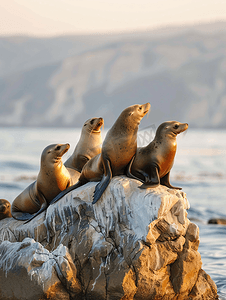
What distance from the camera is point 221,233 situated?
38.8 ft

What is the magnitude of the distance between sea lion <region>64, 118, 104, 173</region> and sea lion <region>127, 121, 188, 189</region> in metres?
1.39

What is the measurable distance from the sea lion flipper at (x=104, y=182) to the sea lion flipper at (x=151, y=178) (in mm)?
429

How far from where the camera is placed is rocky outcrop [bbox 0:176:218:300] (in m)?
5.07

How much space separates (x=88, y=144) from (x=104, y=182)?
166cm

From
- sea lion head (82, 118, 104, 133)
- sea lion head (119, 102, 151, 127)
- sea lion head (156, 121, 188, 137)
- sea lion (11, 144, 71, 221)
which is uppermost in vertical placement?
sea lion head (119, 102, 151, 127)

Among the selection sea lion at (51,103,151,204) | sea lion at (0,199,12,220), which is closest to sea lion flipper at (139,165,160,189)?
sea lion at (51,103,151,204)

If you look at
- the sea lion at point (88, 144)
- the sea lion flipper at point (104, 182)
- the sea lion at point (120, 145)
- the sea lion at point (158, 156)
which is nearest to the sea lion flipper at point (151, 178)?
the sea lion at point (158, 156)

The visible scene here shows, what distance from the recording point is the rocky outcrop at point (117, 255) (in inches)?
199

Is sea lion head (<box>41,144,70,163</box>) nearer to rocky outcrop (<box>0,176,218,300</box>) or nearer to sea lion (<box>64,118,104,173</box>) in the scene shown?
rocky outcrop (<box>0,176,218,300</box>)

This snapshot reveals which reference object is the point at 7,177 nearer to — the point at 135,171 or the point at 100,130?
the point at 100,130

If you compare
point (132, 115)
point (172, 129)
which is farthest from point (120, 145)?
point (172, 129)

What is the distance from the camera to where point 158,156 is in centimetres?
555

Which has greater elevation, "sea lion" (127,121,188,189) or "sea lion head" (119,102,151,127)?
"sea lion head" (119,102,151,127)

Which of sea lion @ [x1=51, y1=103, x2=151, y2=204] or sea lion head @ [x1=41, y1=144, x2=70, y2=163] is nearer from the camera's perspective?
sea lion @ [x1=51, y1=103, x2=151, y2=204]
